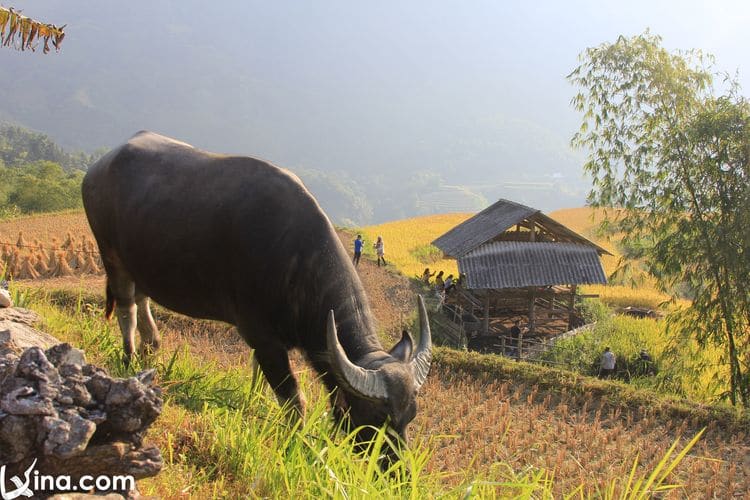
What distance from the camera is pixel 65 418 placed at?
A: 168 centimetres

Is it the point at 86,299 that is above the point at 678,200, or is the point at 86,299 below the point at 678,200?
below

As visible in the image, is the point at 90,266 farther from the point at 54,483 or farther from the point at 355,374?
the point at 54,483

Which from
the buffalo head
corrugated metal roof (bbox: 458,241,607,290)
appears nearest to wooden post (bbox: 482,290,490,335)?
corrugated metal roof (bbox: 458,241,607,290)

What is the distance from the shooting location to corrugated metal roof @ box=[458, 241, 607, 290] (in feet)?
45.2

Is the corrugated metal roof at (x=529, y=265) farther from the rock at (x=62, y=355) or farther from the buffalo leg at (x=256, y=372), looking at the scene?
the rock at (x=62, y=355)

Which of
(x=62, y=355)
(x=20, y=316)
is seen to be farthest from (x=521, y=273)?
(x=62, y=355)

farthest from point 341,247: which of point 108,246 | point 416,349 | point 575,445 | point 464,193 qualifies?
point 464,193

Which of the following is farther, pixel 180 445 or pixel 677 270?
pixel 677 270

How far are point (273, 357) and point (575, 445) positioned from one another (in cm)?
443

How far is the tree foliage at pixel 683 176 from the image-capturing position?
824 centimetres

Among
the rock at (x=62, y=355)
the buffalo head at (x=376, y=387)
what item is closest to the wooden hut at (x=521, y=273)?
the buffalo head at (x=376, y=387)

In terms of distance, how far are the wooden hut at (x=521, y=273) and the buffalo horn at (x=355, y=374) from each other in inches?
419

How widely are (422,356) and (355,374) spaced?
0.58 m

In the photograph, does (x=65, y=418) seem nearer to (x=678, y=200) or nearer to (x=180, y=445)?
(x=180, y=445)
